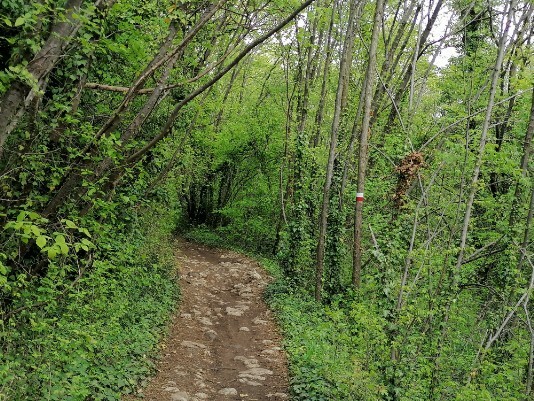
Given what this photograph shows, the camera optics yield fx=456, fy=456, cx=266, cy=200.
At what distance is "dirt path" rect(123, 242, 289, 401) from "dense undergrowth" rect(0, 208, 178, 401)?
410 mm

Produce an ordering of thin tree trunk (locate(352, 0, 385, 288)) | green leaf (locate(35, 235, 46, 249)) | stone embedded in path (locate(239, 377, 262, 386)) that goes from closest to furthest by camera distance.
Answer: green leaf (locate(35, 235, 46, 249)) < stone embedded in path (locate(239, 377, 262, 386)) < thin tree trunk (locate(352, 0, 385, 288))

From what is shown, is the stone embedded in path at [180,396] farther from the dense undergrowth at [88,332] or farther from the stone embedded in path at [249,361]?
the stone embedded in path at [249,361]

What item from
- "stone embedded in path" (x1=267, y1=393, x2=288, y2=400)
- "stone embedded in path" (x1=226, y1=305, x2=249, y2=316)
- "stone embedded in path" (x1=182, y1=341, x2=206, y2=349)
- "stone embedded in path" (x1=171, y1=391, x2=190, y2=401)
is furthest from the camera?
"stone embedded in path" (x1=226, y1=305, x2=249, y2=316)

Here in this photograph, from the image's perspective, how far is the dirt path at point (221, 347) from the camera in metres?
7.02

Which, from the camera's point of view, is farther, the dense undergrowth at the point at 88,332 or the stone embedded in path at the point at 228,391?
the stone embedded in path at the point at 228,391

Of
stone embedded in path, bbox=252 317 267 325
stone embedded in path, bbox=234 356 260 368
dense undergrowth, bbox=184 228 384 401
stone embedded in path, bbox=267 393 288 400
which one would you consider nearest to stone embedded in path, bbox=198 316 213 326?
stone embedded in path, bbox=252 317 267 325

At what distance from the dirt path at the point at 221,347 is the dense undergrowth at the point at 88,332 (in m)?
0.41

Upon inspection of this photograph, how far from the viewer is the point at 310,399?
6.49 m

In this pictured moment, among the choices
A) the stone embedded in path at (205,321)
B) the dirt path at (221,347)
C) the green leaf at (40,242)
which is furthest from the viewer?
the stone embedded in path at (205,321)

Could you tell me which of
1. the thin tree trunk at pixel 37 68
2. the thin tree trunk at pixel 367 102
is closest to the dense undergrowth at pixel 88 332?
the thin tree trunk at pixel 37 68

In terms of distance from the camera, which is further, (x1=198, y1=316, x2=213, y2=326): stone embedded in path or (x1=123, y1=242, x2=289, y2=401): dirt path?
(x1=198, y1=316, x2=213, y2=326): stone embedded in path

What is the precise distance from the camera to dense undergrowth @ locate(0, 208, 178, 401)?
4391 mm

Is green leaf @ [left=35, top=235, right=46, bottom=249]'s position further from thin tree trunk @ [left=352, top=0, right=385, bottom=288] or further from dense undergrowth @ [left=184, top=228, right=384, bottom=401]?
thin tree trunk @ [left=352, top=0, right=385, bottom=288]

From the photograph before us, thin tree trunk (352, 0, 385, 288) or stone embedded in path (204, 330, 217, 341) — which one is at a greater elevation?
thin tree trunk (352, 0, 385, 288)
